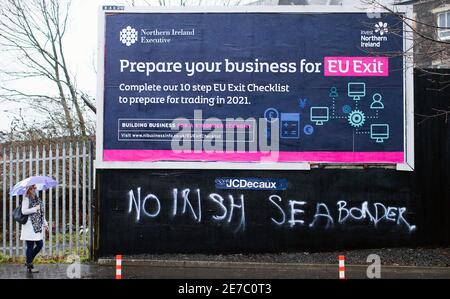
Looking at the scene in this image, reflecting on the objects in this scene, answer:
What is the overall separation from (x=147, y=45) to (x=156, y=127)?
1.77 meters

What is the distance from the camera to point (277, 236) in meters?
12.4

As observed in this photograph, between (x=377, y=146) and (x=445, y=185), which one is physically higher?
(x=377, y=146)

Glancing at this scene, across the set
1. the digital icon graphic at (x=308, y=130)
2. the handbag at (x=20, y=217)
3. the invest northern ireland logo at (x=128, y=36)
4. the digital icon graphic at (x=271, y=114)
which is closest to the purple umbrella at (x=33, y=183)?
the handbag at (x=20, y=217)

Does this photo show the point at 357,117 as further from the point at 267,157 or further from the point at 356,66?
the point at 267,157

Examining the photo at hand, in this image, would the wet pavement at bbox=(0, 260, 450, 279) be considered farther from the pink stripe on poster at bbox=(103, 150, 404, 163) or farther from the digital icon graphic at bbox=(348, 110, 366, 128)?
the digital icon graphic at bbox=(348, 110, 366, 128)

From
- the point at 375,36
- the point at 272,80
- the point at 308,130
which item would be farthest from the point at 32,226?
the point at 375,36

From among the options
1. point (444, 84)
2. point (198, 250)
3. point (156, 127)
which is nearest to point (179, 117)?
point (156, 127)

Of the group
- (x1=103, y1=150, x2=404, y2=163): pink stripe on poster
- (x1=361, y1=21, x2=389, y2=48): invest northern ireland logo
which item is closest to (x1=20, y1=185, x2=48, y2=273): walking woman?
(x1=103, y1=150, x2=404, y2=163): pink stripe on poster

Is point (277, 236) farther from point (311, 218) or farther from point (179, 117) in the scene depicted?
point (179, 117)

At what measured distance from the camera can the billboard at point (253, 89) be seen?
40.9 feet

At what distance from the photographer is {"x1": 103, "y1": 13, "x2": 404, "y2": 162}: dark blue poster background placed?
12469mm

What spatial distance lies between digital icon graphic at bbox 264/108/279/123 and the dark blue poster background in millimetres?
21
